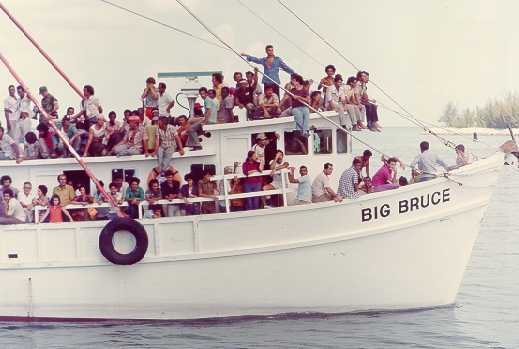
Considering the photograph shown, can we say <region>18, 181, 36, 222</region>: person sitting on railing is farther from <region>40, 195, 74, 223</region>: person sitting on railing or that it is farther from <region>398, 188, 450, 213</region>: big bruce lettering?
<region>398, 188, 450, 213</region>: big bruce lettering

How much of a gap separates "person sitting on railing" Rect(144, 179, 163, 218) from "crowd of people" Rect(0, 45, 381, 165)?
1.64ft

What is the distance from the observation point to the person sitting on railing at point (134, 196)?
22.6 m

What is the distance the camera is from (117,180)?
2278cm

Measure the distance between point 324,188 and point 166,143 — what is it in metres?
2.89

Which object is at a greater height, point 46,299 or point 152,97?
point 152,97

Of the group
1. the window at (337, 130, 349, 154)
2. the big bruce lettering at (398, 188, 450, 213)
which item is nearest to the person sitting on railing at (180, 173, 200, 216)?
the window at (337, 130, 349, 154)

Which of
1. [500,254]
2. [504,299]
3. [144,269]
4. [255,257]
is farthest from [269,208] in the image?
[500,254]

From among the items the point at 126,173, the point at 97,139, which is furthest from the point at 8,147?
the point at 126,173

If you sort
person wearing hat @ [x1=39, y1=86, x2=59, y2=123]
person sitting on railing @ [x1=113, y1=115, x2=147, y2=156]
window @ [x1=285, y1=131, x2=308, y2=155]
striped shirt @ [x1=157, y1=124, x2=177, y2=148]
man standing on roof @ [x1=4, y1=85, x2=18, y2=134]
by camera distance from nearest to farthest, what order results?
striped shirt @ [x1=157, y1=124, x2=177, y2=148]
person sitting on railing @ [x1=113, y1=115, x2=147, y2=156]
window @ [x1=285, y1=131, x2=308, y2=155]
person wearing hat @ [x1=39, y1=86, x2=59, y2=123]
man standing on roof @ [x1=4, y1=85, x2=18, y2=134]

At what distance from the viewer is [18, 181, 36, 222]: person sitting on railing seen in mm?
23078

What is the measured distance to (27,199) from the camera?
76.3 feet

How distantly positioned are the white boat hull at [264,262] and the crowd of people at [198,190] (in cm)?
29

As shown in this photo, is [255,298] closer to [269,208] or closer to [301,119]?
[269,208]

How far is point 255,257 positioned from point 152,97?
344cm
